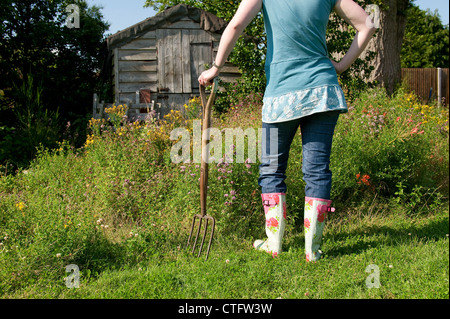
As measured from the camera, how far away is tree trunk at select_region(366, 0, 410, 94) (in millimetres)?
7762

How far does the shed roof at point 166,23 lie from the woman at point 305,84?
6.55 metres

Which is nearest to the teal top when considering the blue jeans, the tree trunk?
the blue jeans

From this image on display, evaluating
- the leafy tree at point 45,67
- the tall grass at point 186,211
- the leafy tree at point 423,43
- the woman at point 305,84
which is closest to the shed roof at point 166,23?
the leafy tree at point 45,67

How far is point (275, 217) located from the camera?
2.82 metres

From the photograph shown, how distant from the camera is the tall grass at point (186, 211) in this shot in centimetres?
265

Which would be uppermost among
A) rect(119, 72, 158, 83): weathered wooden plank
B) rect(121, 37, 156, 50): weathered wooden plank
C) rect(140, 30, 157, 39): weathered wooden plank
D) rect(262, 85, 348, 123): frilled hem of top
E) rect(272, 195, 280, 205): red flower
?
rect(140, 30, 157, 39): weathered wooden plank

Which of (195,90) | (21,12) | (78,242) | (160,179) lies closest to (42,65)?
(21,12)

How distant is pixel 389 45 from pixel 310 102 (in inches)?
245

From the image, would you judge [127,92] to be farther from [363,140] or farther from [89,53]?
[363,140]

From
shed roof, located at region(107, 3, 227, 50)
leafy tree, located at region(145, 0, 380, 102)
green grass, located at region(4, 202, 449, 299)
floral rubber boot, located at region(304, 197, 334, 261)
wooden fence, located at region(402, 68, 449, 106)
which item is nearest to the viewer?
green grass, located at region(4, 202, 449, 299)

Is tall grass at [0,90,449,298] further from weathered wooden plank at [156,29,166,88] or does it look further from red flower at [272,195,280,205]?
weathered wooden plank at [156,29,166,88]

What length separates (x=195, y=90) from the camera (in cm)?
930

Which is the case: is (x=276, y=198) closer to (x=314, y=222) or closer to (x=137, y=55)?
(x=314, y=222)

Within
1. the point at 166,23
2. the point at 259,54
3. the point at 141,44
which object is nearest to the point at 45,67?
the point at 141,44
